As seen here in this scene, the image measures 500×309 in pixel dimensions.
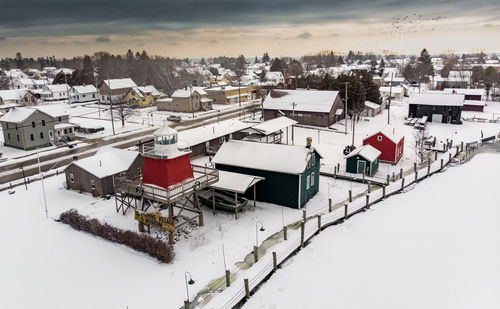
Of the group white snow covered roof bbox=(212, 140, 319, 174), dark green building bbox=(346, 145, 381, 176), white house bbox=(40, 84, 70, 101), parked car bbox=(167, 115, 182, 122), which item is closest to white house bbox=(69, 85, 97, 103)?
white house bbox=(40, 84, 70, 101)

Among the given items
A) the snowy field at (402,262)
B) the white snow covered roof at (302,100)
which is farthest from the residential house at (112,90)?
the snowy field at (402,262)

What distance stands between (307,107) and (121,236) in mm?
39787

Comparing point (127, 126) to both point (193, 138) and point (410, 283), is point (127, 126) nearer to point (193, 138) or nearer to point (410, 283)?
point (193, 138)

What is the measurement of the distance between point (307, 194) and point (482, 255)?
1162 cm

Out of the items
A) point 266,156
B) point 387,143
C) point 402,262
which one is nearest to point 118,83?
point 266,156

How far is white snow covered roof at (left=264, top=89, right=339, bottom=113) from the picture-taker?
53625mm

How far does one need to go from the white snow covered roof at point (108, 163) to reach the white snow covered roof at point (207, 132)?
785 cm

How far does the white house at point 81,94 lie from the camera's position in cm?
8562

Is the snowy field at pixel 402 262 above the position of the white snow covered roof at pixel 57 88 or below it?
below

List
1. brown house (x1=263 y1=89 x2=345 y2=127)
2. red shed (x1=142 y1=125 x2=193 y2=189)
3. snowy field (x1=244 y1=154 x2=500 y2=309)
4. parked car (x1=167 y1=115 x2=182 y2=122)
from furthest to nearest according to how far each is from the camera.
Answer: parked car (x1=167 y1=115 x2=182 y2=122) < brown house (x1=263 y1=89 x2=345 y2=127) < red shed (x1=142 y1=125 x2=193 y2=189) < snowy field (x1=244 y1=154 x2=500 y2=309)

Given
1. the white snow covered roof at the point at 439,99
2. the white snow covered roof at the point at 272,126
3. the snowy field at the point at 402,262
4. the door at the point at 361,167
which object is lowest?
the snowy field at the point at 402,262

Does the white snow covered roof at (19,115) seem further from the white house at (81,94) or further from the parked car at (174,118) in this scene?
the white house at (81,94)

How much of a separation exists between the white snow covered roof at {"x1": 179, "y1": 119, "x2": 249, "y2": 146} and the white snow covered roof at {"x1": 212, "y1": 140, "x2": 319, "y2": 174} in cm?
971

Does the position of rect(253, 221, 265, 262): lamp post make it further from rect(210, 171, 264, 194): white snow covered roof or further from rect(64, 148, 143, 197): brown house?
rect(64, 148, 143, 197): brown house
